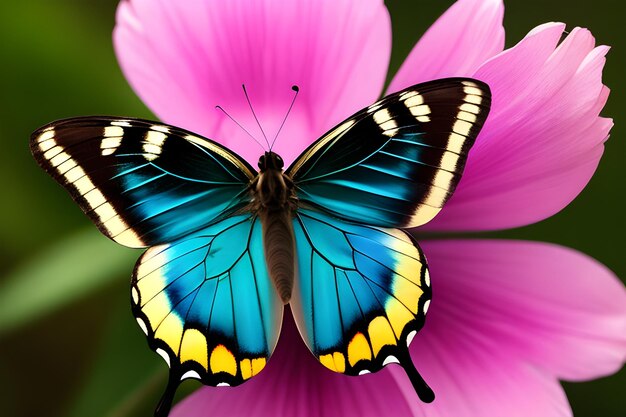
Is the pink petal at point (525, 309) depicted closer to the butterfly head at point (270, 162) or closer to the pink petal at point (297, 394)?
the pink petal at point (297, 394)

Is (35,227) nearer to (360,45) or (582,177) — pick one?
(360,45)

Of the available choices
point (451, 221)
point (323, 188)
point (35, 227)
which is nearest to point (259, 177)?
point (323, 188)

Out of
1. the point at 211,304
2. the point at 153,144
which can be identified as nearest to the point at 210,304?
the point at 211,304

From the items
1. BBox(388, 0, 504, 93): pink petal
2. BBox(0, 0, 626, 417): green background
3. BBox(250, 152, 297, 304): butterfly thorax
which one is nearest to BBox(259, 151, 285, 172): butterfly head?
BBox(250, 152, 297, 304): butterfly thorax

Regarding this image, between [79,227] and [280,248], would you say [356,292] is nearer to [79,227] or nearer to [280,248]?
[280,248]

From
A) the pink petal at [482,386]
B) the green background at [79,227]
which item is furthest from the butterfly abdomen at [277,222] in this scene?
the green background at [79,227]
